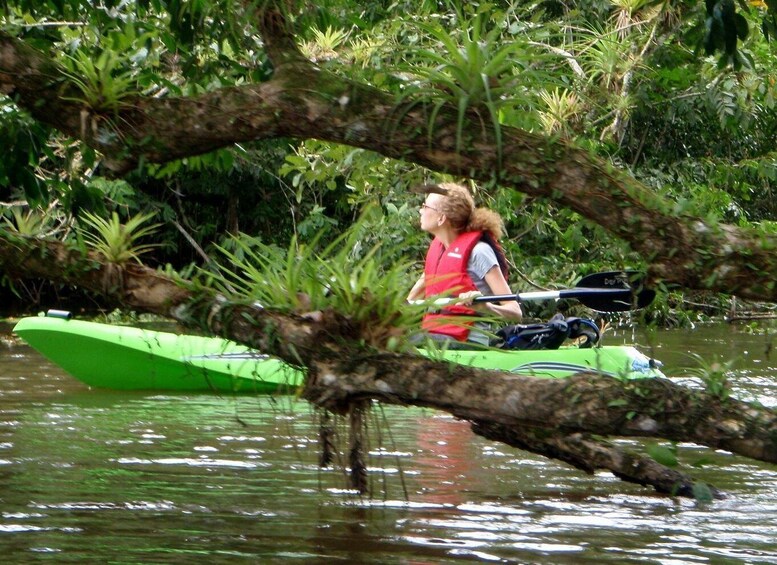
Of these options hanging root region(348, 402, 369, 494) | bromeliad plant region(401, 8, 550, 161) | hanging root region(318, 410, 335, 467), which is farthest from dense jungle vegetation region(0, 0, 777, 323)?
hanging root region(318, 410, 335, 467)

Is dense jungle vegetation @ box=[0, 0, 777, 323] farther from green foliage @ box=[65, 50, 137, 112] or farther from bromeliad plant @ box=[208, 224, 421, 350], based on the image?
bromeliad plant @ box=[208, 224, 421, 350]

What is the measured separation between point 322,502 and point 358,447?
74cm

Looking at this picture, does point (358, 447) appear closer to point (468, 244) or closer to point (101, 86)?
point (101, 86)

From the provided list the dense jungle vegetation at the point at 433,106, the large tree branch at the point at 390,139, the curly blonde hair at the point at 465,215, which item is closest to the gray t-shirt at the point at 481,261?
the curly blonde hair at the point at 465,215

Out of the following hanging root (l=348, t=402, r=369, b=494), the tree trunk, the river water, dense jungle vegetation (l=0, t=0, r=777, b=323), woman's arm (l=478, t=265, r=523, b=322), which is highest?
dense jungle vegetation (l=0, t=0, r=777, b=323)

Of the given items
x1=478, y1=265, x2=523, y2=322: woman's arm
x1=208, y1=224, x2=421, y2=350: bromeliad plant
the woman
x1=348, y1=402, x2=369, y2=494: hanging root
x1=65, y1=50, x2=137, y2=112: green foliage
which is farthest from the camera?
the woman

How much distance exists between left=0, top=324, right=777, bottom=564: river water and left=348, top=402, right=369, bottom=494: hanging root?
76mm

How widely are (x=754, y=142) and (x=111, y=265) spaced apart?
45.2ft

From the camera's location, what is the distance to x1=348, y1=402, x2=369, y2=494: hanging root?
3959 millimetres

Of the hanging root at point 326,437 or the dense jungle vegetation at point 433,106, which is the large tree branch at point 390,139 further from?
the hanging root at point 326,437

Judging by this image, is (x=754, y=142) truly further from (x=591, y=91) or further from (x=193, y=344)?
(x=193, y=344)

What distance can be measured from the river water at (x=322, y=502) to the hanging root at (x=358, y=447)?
0.08 m

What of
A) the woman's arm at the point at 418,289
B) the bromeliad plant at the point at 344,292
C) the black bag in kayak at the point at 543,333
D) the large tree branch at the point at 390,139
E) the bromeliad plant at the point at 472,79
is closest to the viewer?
the large tree branch at the point at 390,139

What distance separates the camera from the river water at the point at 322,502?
4.05 metres
